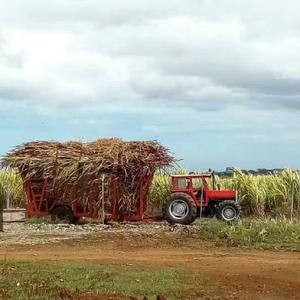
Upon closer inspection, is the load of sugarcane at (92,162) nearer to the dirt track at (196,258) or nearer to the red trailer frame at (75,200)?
the red trailer frame at (75,200)

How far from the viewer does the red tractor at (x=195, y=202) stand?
72.5ft

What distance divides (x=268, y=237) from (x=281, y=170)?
11657mm

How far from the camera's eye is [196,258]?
14.5 metres

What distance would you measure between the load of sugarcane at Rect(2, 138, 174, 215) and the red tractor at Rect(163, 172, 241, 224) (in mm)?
1028

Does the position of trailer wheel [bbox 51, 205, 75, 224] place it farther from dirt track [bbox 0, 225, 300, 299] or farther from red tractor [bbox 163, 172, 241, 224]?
dirt track [bbox 0, 225, 300, 299]

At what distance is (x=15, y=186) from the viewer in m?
29.4

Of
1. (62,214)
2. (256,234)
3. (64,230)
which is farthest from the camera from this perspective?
(62,214)

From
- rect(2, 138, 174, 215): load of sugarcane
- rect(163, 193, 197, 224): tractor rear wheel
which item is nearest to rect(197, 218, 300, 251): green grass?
rect(163, 193, 197, 224): tractor rear wheel

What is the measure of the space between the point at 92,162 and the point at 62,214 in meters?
2.15

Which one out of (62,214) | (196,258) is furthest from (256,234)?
(62,214)

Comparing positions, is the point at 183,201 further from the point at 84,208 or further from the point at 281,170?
the point at 281,170

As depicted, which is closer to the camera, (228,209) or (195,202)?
(195,202)

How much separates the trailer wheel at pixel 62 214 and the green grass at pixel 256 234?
5452 mm

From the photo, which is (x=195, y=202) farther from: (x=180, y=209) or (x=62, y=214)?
(x=62, y=214)
